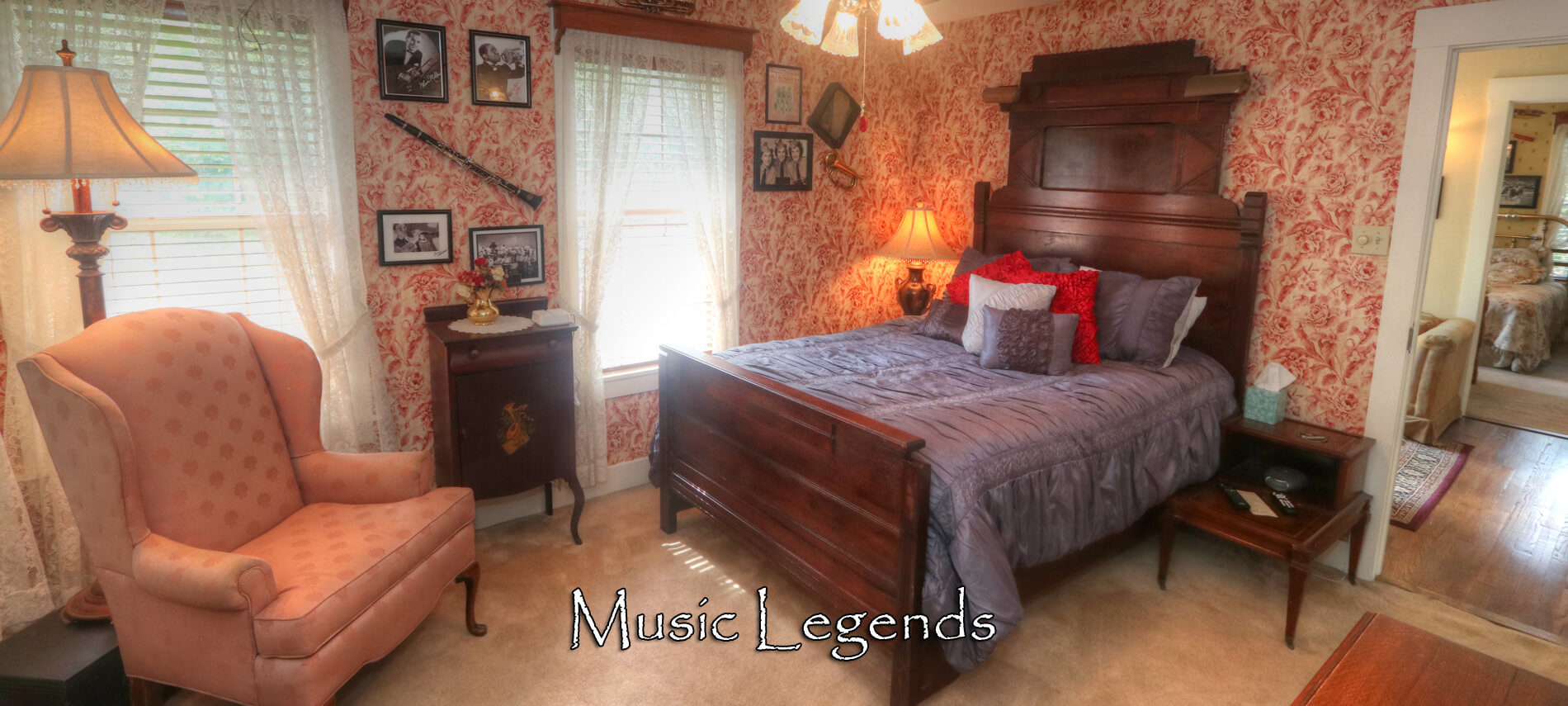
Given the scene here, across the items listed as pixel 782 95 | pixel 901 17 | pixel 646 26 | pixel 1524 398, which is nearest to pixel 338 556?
pixel 901 17

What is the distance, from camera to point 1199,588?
307cm

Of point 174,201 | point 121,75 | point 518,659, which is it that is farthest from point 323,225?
point 518,659

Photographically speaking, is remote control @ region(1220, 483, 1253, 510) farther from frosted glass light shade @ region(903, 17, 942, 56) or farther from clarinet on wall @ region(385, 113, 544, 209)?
clarinet on wall @ region(385, 113, 544, 209)

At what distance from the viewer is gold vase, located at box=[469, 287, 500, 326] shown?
3156 millimetres

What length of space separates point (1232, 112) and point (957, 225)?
1450 millimetres

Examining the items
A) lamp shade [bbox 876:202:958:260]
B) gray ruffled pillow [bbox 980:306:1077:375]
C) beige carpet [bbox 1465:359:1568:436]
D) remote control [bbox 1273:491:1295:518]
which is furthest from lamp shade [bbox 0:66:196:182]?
beige carpet [bbox 1465:359:1568:436]

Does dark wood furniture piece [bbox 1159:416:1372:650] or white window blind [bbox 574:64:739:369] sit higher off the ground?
white window blind [bbox 574:64:739:369]

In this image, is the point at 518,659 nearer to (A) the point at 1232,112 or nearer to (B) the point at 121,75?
(B) the point at 121,75

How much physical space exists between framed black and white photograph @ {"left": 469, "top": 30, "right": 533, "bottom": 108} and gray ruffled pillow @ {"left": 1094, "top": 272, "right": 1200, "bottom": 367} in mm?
2482

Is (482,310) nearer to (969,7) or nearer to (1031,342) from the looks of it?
(1031,342)

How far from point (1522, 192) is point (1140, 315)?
5.88m

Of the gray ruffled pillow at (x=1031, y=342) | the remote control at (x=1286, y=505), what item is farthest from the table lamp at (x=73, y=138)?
the remote control at (x=1286, y=505)

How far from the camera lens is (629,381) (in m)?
3.87

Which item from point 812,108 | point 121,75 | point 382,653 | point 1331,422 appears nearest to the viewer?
point 382,653
